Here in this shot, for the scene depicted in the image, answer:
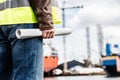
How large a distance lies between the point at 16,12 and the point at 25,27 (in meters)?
0.10

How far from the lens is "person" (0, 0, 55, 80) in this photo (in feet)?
8.39

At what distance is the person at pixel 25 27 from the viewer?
8.39 ft

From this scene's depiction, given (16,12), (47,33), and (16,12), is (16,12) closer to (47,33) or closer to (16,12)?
(16,12)

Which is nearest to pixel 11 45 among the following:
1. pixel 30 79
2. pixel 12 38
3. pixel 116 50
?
pixel 12 38

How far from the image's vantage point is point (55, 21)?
8.80 ft

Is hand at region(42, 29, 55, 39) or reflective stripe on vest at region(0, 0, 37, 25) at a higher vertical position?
reflective stripe on vest at region(0, 0, 37, 25)

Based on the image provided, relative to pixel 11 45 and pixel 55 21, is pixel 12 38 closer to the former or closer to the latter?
pixel 11 45

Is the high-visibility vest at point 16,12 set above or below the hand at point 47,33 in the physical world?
above

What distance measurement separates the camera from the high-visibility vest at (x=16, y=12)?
8.38 ft

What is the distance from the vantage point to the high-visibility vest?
2553 millimetres

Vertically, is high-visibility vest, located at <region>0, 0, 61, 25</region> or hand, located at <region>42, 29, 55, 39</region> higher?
high-visibility vest, located at <region>0, 0, 61, 25</region>

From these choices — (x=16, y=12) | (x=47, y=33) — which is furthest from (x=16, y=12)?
(x=47, y=33)

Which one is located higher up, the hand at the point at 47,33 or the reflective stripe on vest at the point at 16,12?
the reflective stripe on vest at the point at 16,12

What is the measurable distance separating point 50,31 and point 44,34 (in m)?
0.04
